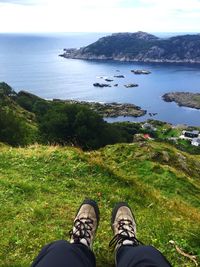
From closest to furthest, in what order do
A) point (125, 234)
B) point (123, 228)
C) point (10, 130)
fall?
point (125, 234) → point (123, 228) → point (10, 130)

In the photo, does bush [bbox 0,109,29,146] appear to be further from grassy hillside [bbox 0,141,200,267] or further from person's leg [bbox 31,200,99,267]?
person's leg [bbox 31,200,99,267]

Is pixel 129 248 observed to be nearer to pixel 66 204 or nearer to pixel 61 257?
pixel 61 257

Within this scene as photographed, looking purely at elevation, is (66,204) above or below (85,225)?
below

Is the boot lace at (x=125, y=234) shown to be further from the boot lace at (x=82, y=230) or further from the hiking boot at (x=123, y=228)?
the boot lace at (x=82, y=230)

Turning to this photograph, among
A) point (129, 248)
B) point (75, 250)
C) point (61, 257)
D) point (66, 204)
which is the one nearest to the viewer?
point (61, 257)

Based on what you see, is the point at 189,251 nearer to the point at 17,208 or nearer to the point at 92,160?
the point at 17,208

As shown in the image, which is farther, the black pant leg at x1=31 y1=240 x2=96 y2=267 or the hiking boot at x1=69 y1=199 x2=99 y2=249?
the hiking boot at x1=69 y1=199 x2=99 y2=249

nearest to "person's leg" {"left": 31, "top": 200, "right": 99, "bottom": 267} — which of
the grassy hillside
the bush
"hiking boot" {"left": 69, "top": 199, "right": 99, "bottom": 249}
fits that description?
"hiking boot" {"left": 69, "top": 199, "right": 99, "bottom": 249}

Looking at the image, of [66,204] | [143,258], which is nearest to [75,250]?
[143,258]
